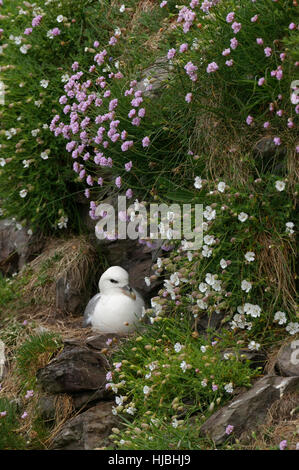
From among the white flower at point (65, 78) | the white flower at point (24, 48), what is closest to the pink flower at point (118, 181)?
the white flower at point (65, 78)

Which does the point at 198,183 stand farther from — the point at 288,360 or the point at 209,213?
the point at 288,360

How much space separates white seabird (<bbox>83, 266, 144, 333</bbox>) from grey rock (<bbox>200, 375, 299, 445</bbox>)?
106 cm

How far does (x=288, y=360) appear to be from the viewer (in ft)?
12.0

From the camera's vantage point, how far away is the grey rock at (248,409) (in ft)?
11.1

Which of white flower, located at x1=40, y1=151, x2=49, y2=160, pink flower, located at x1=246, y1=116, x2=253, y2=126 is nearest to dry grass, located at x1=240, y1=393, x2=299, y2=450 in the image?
pink flower, located at x1=246, y1=116, x2=253, y2=126

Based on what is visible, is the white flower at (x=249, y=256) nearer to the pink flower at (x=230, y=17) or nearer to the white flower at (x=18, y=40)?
the pink flower at (x=230, y=17)

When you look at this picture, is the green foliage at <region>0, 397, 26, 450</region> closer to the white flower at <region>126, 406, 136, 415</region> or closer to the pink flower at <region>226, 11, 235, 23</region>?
the white flower at <region>126, 406, 136, 415</region>

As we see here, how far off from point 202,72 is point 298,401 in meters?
2.02

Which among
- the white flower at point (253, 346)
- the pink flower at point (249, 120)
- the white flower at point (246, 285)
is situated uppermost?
the pink flower at point (249, 120)

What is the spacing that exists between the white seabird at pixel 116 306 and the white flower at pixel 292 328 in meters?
0.97

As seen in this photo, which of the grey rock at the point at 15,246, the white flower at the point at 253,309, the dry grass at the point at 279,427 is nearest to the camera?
the dry grass at the point at 279,427

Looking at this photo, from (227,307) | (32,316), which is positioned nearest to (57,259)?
(32,316)

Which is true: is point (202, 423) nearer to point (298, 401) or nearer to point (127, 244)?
point (298, 401)

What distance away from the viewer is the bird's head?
4555 mm
